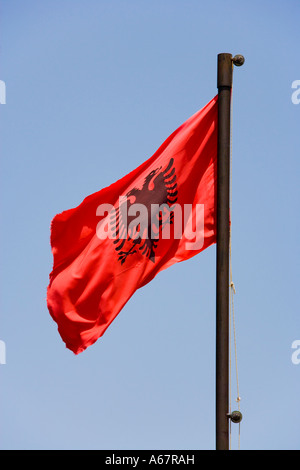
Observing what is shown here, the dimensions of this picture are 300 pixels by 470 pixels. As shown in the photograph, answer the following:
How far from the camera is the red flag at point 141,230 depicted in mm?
12617

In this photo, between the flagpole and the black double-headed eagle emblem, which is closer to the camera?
the flagpole

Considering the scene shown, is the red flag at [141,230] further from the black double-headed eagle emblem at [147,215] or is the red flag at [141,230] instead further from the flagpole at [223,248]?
the flagpole at [223,248]

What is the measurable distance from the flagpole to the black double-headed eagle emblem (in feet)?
4.47

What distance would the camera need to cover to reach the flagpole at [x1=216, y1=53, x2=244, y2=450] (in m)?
11.0

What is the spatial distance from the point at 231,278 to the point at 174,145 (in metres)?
2.61

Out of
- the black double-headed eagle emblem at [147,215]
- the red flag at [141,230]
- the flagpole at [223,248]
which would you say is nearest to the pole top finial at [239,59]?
the flagpole at [223,248]

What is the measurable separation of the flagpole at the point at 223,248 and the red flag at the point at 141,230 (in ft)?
2.15

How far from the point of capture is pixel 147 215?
12898 millimetres

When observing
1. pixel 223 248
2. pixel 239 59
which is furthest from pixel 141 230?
pixel 239 59

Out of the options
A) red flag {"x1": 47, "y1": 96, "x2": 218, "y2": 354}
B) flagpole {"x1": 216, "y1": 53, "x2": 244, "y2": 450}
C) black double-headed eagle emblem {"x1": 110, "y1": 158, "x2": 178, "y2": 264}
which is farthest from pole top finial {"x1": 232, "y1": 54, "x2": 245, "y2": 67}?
black double-headed eagle emblem {"x1": 110, "y1": 158, "x2": 178, "y2": 264}

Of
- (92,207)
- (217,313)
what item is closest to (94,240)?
(92,207)

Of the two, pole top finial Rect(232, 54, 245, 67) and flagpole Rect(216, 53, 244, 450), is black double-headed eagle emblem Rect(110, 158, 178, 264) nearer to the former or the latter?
flagpole Rect(216, 53, 244, 450)

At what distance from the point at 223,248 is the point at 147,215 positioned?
190cm

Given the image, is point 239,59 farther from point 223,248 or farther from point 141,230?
point 141,230
